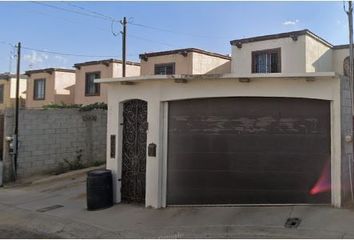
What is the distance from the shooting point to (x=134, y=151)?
1073 centimetres

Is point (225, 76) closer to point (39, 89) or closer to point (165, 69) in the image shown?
point (165, 69)

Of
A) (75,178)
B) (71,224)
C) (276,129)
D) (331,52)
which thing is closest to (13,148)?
(75,178)

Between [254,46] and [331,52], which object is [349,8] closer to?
[254,46]

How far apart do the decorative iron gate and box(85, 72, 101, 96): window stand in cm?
1592

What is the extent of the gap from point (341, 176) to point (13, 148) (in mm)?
10768

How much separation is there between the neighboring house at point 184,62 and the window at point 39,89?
968cm

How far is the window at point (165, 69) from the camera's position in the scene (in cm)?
2283

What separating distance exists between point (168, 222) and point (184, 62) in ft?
47.9

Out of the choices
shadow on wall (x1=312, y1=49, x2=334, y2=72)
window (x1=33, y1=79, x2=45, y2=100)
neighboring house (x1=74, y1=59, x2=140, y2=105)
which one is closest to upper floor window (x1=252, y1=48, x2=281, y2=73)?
shadow on wall (x1=312, y1=49, x2=334, y2=72)

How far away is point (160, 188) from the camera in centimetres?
1011

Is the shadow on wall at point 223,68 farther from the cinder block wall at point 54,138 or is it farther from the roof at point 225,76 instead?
the roof at point 225,76

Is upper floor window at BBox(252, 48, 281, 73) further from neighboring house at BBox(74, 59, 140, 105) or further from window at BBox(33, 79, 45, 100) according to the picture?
window at BBox(33, 79, 45, 100)

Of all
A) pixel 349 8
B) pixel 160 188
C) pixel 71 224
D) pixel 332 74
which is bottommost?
pixel 71 224

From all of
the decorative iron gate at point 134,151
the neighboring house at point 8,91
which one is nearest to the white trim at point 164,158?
the decorative iron gate at point 134,151
